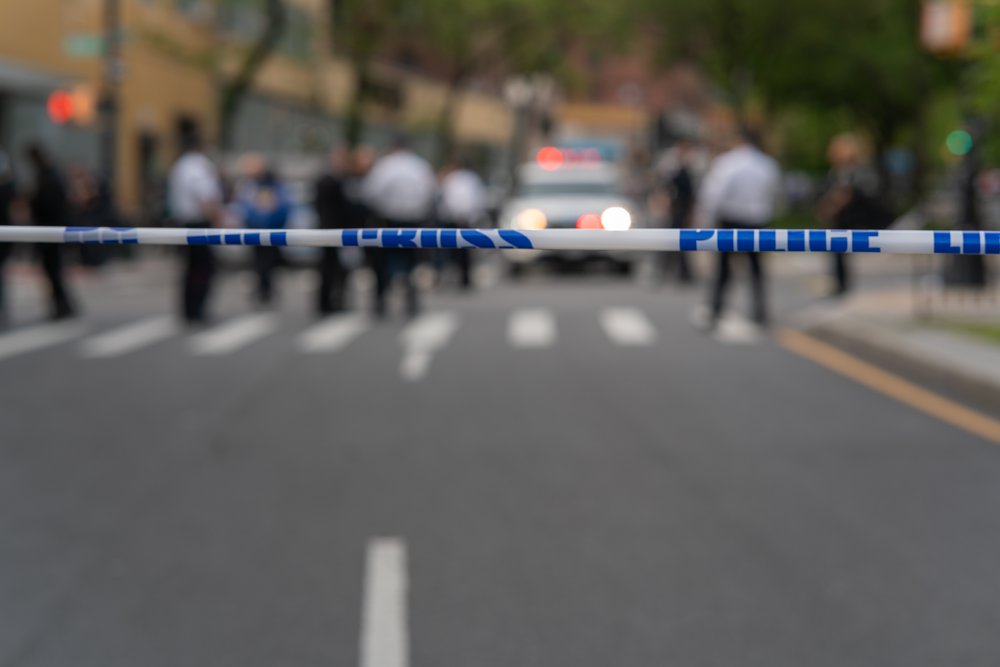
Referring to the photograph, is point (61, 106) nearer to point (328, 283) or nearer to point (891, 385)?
point (328, 283)

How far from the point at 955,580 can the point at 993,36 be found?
36.4 feet

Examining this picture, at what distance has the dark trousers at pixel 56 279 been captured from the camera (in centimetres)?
Answer: 1916

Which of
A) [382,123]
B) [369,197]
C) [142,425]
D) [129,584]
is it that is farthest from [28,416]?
[382,123]

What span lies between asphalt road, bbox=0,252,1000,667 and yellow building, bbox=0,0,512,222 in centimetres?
1866

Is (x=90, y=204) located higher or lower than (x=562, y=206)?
higher

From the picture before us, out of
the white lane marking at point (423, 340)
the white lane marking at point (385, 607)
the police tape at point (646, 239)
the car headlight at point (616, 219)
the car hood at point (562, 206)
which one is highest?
the car headlight at point (616, 219)

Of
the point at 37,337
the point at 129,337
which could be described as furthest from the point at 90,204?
the point at 129,337

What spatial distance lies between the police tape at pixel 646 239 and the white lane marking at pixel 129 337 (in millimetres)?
10594

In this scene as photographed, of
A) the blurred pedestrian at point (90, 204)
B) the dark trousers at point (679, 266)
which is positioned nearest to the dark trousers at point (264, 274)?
the dark trousers at point (679, 266)

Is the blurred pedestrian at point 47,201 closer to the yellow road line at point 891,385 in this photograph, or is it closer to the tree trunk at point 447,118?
the yellow road line at point 891,385

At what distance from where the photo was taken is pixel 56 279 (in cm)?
1950

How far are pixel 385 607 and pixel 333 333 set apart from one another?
12.0m

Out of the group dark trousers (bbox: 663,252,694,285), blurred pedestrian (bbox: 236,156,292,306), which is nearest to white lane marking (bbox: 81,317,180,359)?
blurred pedestrian (bbox: 236,156,292,306)

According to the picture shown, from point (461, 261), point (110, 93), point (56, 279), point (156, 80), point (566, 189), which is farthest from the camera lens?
point (156, 80)
